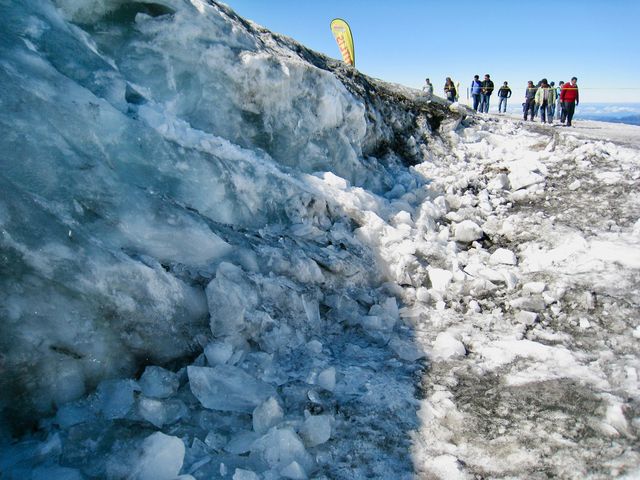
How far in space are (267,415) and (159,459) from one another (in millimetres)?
522

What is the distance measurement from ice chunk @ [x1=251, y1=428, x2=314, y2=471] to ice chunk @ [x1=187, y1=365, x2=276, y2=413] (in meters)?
0.26

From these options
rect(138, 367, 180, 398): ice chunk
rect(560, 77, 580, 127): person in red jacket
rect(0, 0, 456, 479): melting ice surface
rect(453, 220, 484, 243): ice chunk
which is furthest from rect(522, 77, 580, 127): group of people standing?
rect(138, 367, 180, 398): ice chunk

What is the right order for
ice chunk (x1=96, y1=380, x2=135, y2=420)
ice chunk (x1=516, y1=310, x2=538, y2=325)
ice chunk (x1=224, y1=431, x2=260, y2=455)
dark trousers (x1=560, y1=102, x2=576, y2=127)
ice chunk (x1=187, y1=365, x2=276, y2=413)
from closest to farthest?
ice chunk (x1=224, y1=431, x2=260, y2=455) → ice chunk (x1=96, y1=380, x2=135, y2=420) → ice chunk (x1=187, y1=365, x2=276, y2=413) → ice chunk (x1=516, y1=310, x2=538, y2=325) → dark trousers (x1=560, y1=102, x2=576, y2=127)

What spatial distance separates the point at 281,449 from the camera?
75.6 inches


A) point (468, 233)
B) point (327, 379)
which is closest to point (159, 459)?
point (327, 379)

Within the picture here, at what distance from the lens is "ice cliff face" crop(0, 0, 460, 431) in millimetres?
2115

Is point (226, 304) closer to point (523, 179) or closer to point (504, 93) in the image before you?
point (523, 179)

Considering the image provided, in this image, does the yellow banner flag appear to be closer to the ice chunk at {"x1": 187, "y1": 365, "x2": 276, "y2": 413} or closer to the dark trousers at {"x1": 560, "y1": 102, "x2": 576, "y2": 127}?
the dark trousers at {"x1": 560, "y1": 102, "x2": 576, "y2": 127}

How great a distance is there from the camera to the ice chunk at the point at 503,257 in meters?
4.13

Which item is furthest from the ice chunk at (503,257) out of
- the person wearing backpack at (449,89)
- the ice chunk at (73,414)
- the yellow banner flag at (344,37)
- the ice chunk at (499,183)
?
the yellow banner flag at (344,37)

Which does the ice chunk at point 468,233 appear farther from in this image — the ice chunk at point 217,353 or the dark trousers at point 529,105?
the dark trousers at point 529,105

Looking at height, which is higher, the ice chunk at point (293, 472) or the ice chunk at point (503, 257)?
the ice chunk at point (503, 257)

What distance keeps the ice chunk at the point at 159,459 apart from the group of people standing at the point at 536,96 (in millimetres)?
10204

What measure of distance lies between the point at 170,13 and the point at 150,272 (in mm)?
2738
